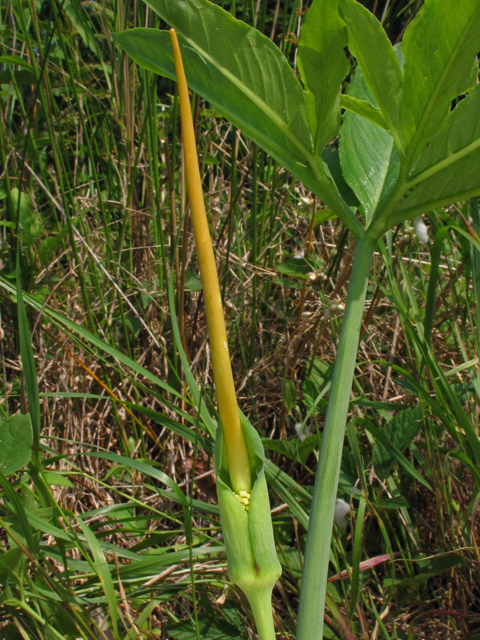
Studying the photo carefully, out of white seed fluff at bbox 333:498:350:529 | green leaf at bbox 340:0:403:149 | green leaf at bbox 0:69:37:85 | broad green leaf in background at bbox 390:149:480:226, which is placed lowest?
white seed fluff at bbox 333:498:350:529

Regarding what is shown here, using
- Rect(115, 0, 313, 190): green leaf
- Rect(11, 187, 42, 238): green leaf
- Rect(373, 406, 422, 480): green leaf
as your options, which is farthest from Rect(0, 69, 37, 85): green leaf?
Rect(373, 406, 422, 480): green leaf

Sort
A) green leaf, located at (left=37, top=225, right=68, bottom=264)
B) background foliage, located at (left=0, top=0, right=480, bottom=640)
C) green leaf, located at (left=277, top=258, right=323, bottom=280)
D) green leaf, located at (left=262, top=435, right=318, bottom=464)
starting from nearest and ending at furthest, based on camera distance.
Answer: background foliage, located at (left=0, top=0, right=480, bottom=640) < green leaf, located at (left=262, top=435, right=318, bottom=464) < green leaf, located at (left=277, top=258, right=323, bottom=280) < green leaf, located at (left=37, top=225, right=68, bottom=264)

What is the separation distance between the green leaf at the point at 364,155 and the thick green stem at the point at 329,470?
86 mm

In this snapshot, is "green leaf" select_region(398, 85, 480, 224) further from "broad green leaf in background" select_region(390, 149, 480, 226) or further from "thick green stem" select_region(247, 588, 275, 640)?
"thick green stem" select_region(247, 588, 275, 640)

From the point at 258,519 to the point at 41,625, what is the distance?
1.71 ft

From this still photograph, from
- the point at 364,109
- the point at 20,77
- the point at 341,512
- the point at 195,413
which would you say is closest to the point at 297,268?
the point at 195,413

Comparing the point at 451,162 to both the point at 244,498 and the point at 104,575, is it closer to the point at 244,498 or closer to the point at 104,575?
the point at 244,498

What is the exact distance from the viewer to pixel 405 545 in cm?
96

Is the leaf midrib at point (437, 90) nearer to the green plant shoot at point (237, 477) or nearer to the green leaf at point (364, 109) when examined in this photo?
the green leaf at point (364, 109)

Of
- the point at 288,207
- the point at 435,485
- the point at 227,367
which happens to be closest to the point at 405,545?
the point at 435,485

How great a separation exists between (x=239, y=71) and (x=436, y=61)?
0.19m

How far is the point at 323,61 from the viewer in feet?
1.67

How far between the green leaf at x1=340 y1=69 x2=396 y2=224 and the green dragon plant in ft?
0.05

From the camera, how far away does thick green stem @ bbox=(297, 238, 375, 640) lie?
461 millimetres
